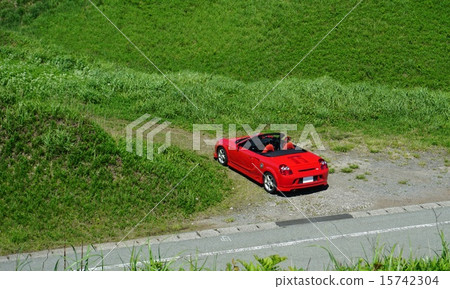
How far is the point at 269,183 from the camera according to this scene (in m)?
14.2

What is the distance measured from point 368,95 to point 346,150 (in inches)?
276

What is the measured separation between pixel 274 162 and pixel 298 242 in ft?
10.6

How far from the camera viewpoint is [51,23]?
114 ft

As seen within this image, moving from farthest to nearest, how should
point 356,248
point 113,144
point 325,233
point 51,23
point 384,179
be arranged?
point 51,23
point 384,179
point 113,144
point 325,233
point 356,248

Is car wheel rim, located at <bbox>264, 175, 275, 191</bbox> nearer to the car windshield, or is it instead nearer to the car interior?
the car windshield

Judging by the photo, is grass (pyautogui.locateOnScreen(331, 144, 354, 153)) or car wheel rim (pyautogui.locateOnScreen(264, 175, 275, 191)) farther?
grass (pyautogui.locateOnScreen(331, 144, 354, 153))

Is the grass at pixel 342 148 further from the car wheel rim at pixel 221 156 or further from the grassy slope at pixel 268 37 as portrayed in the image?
the grassy slope at pixel 268 37

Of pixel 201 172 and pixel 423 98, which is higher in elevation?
pixel 423 98

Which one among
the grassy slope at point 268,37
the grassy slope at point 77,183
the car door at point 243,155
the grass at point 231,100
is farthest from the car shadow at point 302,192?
the grassy slope at point 268,37

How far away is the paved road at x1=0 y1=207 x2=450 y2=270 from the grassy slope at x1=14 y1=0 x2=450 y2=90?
17.5 meters

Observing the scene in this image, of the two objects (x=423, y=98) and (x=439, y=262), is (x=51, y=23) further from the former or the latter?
(x=439, y=262)

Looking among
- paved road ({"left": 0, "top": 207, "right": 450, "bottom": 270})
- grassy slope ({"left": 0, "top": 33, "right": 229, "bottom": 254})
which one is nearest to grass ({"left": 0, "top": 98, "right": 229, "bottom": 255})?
grassy slope ({"left": 0, "top": 33, "right": 229, "bottom": 254})

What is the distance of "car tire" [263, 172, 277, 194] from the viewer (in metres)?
13.9
